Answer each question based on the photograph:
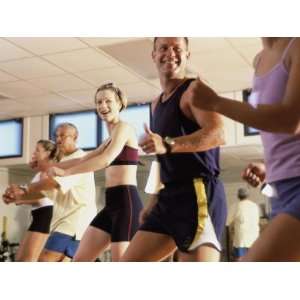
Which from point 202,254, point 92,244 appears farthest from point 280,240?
point 92,244

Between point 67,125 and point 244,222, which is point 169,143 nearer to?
point 244,222

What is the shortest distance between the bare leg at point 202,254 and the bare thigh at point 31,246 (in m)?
0.69

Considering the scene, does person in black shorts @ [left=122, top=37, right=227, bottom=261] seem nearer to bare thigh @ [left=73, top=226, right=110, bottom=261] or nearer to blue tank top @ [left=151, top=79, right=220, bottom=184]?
blue tank top @ [left=151, top=79, right=220, bottom=184]

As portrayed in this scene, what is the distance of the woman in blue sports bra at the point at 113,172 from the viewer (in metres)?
2.00

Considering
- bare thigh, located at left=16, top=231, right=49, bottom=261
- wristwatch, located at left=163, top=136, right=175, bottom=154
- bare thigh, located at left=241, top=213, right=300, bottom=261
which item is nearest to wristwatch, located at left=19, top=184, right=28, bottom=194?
bare thigh, located at left=16, top=231, right=49, bottom=261

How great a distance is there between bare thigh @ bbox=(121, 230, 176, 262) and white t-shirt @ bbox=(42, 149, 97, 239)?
48cm

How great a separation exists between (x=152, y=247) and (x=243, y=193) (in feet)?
1.40

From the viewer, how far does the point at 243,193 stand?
1861 millimetres

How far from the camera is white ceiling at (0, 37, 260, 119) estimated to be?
75.9 inches
